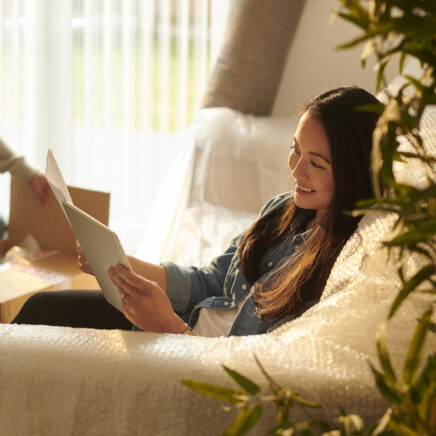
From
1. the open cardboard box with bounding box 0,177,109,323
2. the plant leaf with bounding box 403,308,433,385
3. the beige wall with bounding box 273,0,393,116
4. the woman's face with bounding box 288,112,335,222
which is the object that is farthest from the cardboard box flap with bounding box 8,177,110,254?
the plant leaf with bounding box 403,308,433,385

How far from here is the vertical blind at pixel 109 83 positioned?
310 cm

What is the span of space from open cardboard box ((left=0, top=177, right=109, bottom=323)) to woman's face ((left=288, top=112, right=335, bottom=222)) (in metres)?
0.78

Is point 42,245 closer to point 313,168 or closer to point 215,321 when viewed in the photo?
point 215,321

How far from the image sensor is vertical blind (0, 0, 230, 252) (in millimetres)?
3098

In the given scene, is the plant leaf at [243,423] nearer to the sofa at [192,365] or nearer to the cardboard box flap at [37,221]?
the sofa at [192,365]

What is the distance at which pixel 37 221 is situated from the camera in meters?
2.15

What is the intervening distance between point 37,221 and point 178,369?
143cm

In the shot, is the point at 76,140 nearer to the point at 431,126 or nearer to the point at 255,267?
the point at 255,267

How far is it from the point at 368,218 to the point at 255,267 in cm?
35

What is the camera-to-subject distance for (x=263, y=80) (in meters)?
2.76

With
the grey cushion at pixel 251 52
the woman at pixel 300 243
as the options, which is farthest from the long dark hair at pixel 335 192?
the grey cushion at pixel 251 52

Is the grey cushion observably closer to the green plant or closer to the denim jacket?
the denim jacket

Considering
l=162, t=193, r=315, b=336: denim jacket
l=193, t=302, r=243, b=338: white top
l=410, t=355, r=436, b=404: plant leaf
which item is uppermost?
l=410, t=355, r=436, b=404: plant leaf

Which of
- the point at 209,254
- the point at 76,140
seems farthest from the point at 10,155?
the point at 76,140
